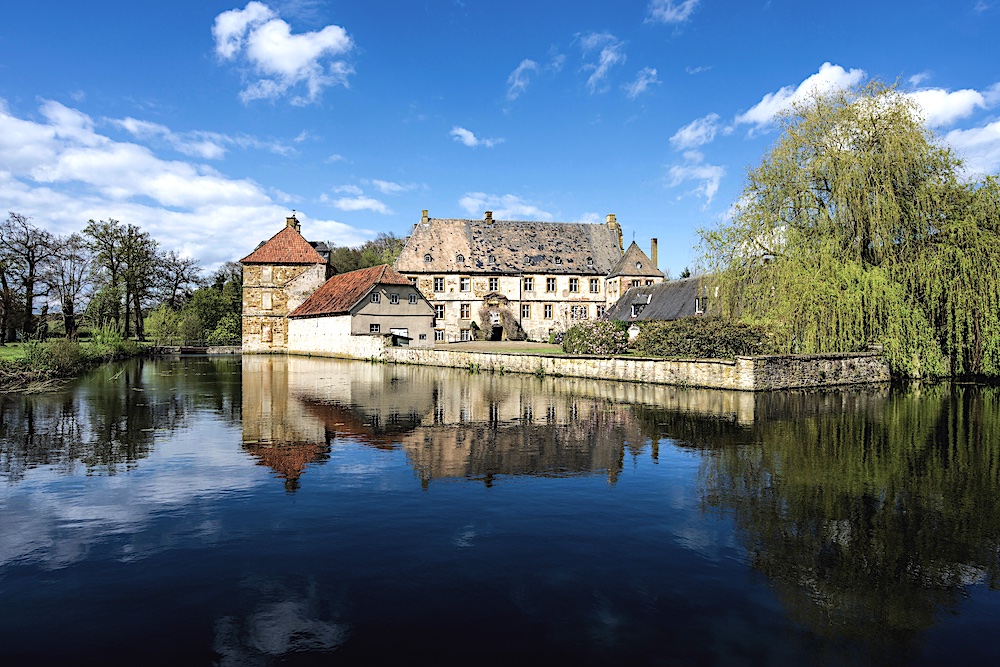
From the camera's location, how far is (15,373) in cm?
2338

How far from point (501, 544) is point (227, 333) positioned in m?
63.3

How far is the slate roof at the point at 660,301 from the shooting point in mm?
42562

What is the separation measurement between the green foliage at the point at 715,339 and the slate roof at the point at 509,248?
30667mm

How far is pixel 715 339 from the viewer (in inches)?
1015

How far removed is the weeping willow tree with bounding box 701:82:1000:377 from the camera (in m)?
24.2

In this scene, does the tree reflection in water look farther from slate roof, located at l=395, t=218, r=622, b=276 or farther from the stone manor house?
slate roof, located at l=395, t=218, r=622, b=276

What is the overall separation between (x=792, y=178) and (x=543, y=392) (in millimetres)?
14660

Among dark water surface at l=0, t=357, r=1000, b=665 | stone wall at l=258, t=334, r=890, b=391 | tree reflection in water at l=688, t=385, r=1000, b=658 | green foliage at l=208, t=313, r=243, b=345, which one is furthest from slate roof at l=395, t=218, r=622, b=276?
tree reflection in water at l=688, t=385, r=1000, b=658

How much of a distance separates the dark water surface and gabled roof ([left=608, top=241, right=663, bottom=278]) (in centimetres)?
4168

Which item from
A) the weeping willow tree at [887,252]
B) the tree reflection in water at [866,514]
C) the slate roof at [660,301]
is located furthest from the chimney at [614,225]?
the tree reflection in water at [866,514]

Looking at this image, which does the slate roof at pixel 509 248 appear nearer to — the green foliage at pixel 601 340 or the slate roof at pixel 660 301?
the slate roof at pixel 660 301

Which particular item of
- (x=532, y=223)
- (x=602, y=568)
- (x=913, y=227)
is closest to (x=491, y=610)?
(x=602, y=568)

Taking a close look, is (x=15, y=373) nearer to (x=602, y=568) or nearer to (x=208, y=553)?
(x=208, y=553)

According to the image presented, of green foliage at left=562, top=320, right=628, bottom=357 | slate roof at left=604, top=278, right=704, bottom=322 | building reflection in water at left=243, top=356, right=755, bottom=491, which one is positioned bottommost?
building reflection in water at left=243, top=356, right=755, bottom=491
